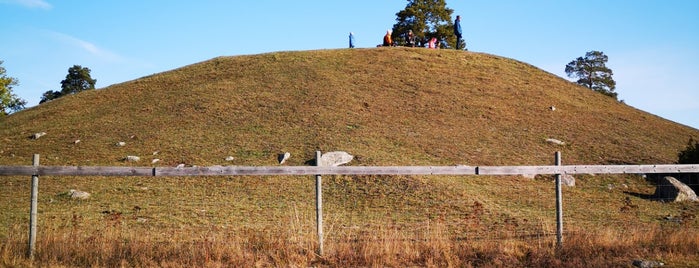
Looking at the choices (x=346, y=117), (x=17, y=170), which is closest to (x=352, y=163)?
(x=346, y=117)

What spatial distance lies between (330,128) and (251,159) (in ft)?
17.5

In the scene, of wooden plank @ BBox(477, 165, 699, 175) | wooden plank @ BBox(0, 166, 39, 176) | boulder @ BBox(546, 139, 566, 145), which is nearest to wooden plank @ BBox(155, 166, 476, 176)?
wooden plank @ BBox(477, 165, 699, 175)

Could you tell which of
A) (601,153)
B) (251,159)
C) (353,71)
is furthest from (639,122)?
(251,159)

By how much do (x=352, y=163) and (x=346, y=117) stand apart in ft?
25.0

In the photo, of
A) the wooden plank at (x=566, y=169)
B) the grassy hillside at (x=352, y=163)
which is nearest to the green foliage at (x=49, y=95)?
the grassy hillside at (x=352, y=163)

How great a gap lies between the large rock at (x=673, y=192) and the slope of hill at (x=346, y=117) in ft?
16.9

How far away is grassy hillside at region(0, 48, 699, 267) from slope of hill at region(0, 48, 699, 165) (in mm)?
155

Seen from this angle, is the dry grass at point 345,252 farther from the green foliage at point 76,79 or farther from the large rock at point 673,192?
the green foliage at point 76,79

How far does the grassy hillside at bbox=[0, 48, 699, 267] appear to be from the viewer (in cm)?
857

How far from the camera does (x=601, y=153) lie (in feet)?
81.5

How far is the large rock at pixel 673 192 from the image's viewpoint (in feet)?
56.2

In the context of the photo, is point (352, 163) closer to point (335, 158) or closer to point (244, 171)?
point (335, 158)

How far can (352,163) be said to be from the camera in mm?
A: 20141

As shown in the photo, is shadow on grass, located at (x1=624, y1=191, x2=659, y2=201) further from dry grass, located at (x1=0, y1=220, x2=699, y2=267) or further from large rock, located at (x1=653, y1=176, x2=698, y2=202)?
dry grass, located at (x1=0, y1=220, x2=699, y2=267)
